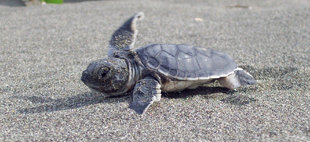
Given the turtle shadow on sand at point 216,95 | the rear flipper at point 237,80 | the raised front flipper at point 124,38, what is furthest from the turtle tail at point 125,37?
the rear flipper at point 237,80

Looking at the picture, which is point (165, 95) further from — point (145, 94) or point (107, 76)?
point (107, 76)

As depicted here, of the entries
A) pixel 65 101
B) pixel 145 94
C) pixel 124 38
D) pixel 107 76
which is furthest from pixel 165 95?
pixel 65 101

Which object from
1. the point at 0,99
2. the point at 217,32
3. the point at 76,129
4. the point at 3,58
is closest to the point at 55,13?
the point at 3,58

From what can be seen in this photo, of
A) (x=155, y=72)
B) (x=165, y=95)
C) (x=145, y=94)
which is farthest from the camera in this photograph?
(x=165, y=95)

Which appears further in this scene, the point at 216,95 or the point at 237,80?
the point at 237,80

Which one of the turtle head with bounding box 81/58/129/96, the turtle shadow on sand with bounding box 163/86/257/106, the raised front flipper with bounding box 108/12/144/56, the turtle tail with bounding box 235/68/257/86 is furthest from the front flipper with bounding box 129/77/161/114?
the turtle tail with bounding box 235/68/257/86

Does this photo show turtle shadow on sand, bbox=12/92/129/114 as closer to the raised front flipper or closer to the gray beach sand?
the gray beach sand

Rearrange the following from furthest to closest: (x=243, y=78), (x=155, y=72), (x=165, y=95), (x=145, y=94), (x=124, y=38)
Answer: (x=124, y=38) < (x=243, y=78) < (x=165, y=95) < (x=155, y=72) < (x=145, y=94)
